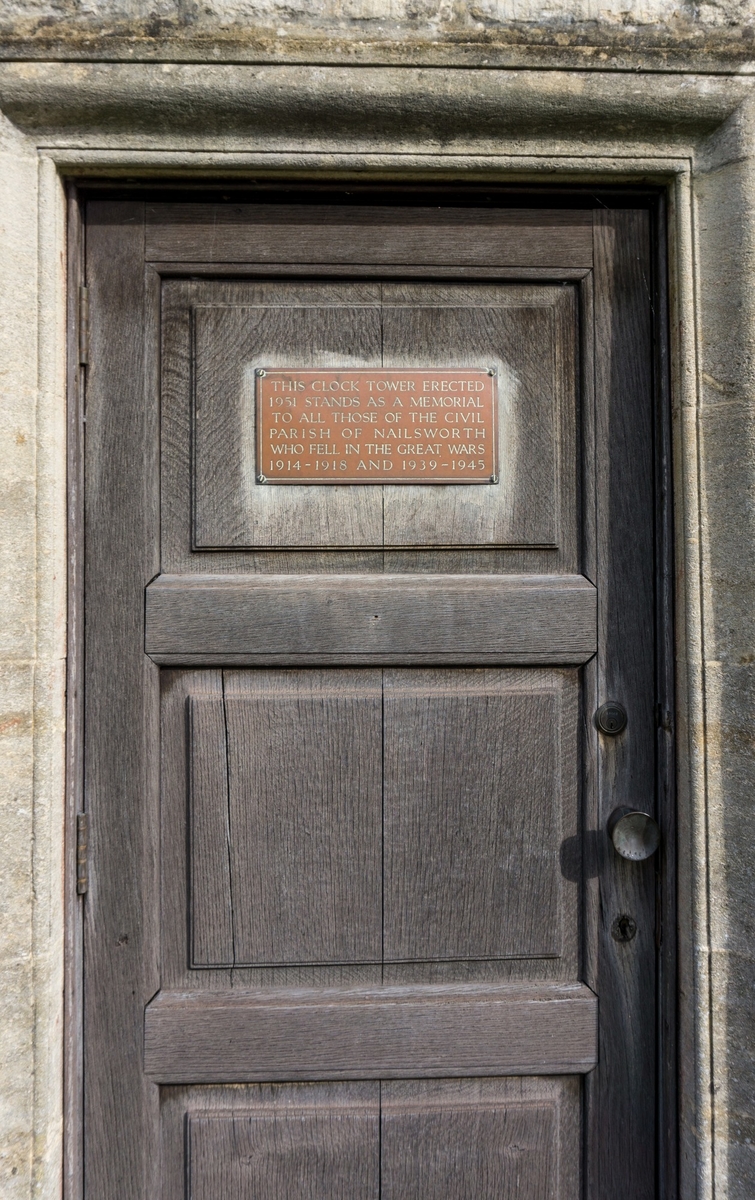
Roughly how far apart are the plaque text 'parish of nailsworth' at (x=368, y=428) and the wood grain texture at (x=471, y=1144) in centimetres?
117

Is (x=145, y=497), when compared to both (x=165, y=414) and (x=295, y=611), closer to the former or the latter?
(x=165, y=414)

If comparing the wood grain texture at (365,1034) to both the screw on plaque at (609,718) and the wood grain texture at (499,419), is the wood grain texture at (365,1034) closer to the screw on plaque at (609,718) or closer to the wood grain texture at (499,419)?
the screw on plaque at (609,718)

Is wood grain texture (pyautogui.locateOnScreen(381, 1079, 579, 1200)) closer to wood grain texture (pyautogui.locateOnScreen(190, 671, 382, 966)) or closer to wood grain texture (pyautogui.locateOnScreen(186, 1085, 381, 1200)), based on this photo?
wood grain texture (pyautogui.locateOnScreen(186, 1085, 381, 1200))

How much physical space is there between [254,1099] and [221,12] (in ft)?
6.46

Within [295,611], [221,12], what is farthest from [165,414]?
[221,12]

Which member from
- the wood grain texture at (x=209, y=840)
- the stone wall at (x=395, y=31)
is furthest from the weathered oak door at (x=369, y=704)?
the stone wall at (x=395, y=31)

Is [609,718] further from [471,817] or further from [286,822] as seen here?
[286,822]

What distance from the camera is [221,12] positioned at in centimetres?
133

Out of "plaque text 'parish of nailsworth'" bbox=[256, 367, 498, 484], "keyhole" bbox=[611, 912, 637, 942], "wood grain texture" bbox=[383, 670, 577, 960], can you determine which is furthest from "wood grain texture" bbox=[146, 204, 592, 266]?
"keyhole" bbox=[611, 912, 637, 942]

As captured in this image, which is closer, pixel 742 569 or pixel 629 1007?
pixel 742 569

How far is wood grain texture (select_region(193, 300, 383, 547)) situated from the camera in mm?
1480

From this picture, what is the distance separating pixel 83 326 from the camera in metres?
1.46

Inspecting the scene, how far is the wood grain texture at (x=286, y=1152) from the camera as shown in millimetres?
1443

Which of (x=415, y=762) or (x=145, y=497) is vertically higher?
(x=145, y=497)
